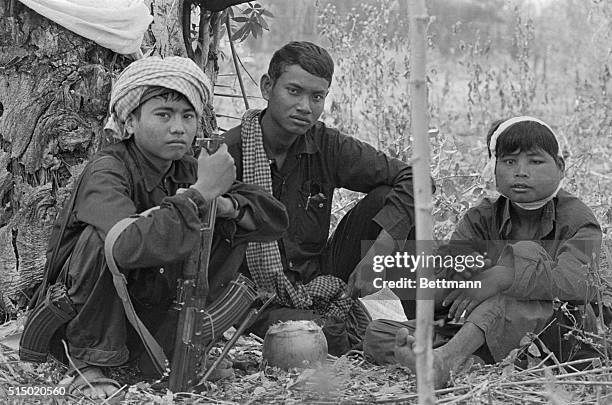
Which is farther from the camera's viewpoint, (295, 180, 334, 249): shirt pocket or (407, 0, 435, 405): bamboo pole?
(295, 180, 334, 249): shirt pocket

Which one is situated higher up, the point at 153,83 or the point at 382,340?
the point at 153,83

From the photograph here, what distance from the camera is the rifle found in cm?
294

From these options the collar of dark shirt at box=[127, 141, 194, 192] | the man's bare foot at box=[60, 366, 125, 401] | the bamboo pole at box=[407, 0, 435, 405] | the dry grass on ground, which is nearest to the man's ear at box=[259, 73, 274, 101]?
the collar of dark shirt at box=[127, 141, 194, 192]

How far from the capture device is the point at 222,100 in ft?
28.2

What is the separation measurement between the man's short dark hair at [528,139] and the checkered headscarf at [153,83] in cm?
116

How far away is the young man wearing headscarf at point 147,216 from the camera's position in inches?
110

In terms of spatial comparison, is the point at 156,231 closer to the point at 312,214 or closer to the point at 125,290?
the point at 125,290

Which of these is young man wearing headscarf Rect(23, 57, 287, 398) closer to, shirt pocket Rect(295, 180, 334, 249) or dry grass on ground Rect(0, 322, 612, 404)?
dry grass on ground Rect(0, 322, 612, 404)

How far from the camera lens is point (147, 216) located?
2793mm

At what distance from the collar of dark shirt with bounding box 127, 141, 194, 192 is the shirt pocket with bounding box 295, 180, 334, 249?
77 cm

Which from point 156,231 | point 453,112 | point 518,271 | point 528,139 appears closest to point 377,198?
point 528,139

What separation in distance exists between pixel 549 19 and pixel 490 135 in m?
7.30

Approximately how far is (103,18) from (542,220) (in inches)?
72.2

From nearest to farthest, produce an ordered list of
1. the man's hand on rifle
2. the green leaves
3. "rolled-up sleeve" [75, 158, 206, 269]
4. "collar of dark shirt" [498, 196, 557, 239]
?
1. "rolled-up sleeve" [75, 158, 206, 269]
2. the man's hand on rifle
3. "collar of dark shirt" [498, 196, 557, 239]
4. the green leaves
